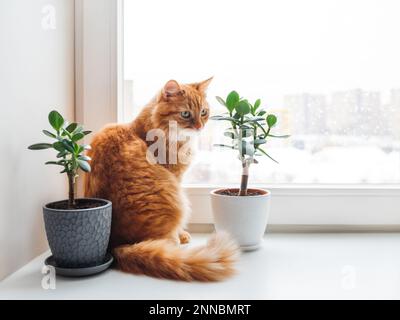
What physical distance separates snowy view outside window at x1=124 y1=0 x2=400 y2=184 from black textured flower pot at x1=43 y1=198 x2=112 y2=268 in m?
0.44

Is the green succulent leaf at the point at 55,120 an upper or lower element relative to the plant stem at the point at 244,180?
upper

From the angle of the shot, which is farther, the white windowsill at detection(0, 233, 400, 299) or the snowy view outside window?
the snowy view outside window

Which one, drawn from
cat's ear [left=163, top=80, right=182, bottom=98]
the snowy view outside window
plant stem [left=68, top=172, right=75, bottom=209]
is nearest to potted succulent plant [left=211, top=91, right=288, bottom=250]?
cat's ear [left=163, top=80, right=182, bottom=98]

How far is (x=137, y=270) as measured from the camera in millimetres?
799

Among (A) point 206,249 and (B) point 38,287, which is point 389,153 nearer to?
(A) point 206,249

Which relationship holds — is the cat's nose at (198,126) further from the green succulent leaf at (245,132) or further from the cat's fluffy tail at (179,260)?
the cat's fluffy tail at (179,260)

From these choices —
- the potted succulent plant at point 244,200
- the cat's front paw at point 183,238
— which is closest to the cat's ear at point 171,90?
the potted succulent plant at point 244,200

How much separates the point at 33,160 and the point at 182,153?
341 millimetres

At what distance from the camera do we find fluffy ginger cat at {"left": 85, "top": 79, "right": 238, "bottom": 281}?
0.78m

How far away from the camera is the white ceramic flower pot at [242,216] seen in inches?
36.2

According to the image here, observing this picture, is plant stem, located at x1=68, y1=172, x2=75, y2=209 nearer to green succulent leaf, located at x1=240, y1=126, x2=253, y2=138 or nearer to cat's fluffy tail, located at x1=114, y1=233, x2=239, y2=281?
cat's fluffy tail, located at x1=114, y1=233, x2=239, y2=281

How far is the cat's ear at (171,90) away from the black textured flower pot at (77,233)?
33 centimetres

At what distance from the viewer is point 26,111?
814 millimetres

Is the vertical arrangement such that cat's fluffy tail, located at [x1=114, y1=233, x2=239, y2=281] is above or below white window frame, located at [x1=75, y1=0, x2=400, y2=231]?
below
